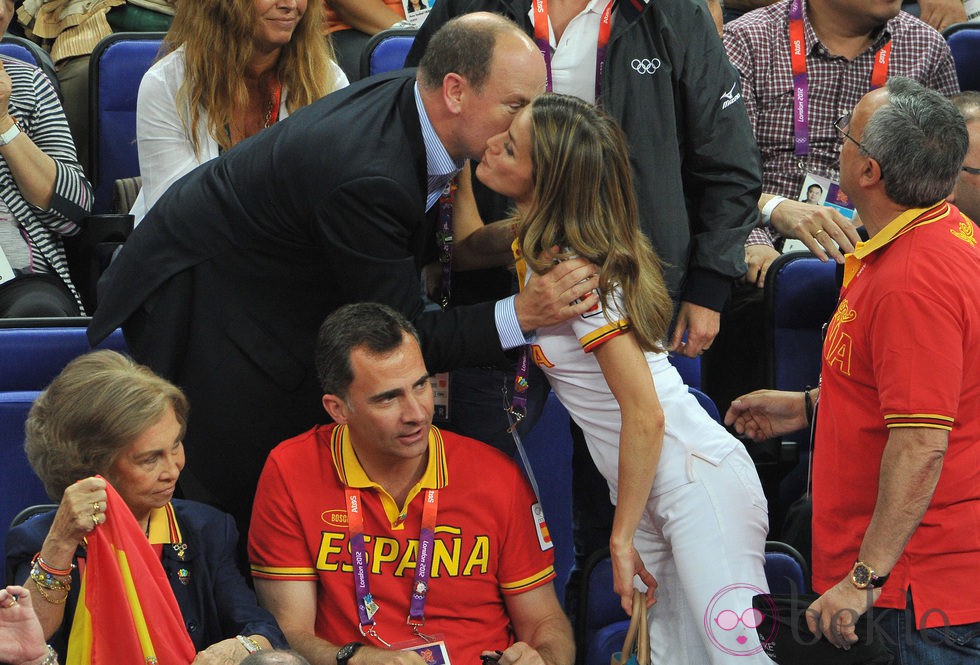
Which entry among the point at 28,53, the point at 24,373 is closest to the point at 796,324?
the point at 24,373

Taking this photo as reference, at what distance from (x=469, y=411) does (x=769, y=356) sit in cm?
109

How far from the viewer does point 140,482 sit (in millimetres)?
2453

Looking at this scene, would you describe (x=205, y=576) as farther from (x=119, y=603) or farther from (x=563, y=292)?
(x=563, y=292)

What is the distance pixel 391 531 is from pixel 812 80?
2454 mm

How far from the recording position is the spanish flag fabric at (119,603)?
221 centimetres

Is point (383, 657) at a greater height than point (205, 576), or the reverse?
point (205, 576)

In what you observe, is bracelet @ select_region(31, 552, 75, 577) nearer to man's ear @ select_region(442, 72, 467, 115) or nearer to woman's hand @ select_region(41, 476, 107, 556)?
woman's hand @ select_region(41, 476, 107, 556)

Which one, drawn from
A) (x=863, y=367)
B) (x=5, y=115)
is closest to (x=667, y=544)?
(x=863, y=367)

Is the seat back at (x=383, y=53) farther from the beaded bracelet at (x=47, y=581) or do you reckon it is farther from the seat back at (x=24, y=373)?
the beaded bracelet at (x=47, y=581)

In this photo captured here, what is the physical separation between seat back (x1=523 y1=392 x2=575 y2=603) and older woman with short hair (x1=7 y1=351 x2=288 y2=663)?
941 mm

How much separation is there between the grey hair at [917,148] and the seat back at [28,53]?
9.09 feet

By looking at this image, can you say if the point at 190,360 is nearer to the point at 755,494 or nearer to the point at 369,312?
the point at 369,312

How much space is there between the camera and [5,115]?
3590mm

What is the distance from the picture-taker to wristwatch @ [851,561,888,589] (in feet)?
7.79
